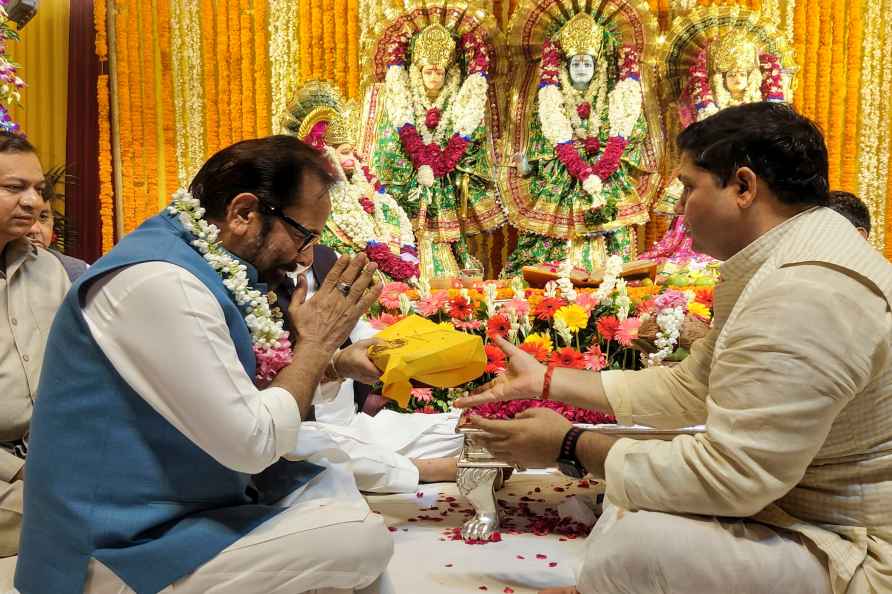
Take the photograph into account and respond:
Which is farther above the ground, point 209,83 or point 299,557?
point 209,83

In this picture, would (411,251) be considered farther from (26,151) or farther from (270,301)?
(270,301)

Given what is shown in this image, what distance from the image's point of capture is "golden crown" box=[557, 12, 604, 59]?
7027mm

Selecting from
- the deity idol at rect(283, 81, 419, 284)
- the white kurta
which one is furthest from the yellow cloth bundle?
the deity idol at rect(283, 81, 419, 284)

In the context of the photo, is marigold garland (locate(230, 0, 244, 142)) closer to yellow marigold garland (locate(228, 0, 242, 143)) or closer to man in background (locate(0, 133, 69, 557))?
yellow marigold garland (locate(228, 0, 242, 143))

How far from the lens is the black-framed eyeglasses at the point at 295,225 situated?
1.76m

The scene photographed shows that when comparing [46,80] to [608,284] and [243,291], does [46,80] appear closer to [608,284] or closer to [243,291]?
[608,284]

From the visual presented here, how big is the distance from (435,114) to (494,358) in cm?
418

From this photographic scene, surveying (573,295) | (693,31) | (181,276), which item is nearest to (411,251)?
(573,295)

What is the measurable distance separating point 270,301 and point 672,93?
6.24 meters

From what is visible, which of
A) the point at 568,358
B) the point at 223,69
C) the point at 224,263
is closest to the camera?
the point at 224,263

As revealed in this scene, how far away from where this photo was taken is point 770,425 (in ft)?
4.68

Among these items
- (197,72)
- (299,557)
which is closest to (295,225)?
Answer: (299,557)

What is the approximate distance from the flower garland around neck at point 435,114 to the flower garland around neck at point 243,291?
5.26m

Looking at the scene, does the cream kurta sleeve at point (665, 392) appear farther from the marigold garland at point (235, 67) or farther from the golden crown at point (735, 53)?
the marigold garland at point (235, 67)
